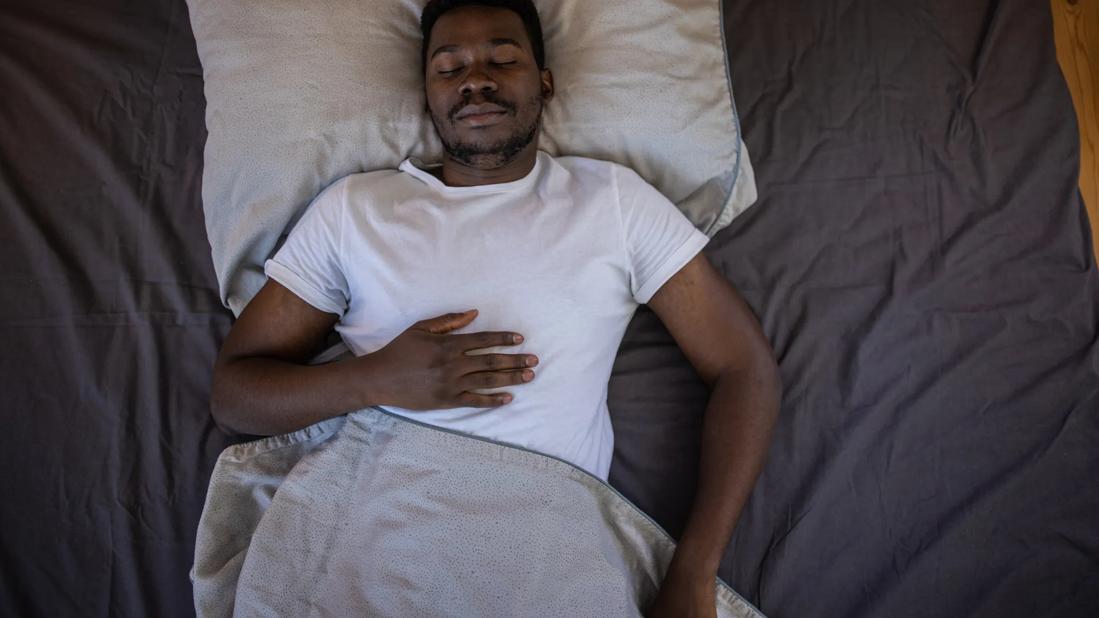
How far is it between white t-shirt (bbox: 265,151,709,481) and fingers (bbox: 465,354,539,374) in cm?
5

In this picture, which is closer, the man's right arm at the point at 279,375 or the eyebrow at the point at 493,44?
the man's right arm at the point at 279,375

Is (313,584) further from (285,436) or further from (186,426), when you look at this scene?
(186,426)

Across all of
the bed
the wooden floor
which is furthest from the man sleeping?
the wooden floor

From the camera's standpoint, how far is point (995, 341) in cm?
133

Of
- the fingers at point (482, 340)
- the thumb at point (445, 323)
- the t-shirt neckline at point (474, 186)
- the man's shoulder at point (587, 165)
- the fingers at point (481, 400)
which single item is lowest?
the fingers at point (481, 400)

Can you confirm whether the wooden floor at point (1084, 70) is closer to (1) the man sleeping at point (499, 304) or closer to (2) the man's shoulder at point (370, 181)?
(1) the man sleeping at point (499, 304)

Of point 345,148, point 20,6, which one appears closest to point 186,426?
point 345,148

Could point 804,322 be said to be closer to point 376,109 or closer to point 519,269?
point 519,269

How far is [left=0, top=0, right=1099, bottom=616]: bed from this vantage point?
1239 mm

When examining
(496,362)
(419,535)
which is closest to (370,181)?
(496,362)

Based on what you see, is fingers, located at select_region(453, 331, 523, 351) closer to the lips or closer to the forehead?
the lips

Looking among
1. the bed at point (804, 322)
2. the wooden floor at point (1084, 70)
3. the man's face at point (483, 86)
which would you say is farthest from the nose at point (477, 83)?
the wooden floor at point (1084, 70)

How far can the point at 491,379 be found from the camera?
1.12 m

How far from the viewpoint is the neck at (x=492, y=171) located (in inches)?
51.9
